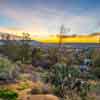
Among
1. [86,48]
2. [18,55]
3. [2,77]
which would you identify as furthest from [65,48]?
[2,77]

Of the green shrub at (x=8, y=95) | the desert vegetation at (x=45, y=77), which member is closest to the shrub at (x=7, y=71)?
the desert vegetation at (x=45, y=77)

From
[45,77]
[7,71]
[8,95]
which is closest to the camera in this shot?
[8,95]

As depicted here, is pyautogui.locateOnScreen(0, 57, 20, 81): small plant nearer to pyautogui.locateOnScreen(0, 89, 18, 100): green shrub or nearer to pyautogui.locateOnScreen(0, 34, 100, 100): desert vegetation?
pyautogui.locateOnScreen(0, 34, 100, 100): desert vegetation

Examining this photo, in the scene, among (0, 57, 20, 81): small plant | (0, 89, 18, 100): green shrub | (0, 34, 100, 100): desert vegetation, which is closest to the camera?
(0, 89, 18, 100): green shrub

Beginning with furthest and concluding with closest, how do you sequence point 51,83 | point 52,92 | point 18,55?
point 18,55
point 51,83
point 52,92

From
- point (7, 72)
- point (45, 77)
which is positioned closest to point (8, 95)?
point (45, 77)

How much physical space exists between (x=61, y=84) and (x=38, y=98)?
242cm

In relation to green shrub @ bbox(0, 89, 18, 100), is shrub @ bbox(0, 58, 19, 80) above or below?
above

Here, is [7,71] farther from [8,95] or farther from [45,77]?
[8,95]

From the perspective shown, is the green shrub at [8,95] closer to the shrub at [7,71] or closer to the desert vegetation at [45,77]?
the desert vegetation at [45,77]

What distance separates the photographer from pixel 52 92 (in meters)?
16.1

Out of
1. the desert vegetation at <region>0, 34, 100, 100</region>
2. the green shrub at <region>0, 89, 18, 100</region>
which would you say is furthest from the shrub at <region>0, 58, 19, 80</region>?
the green shrub at <region>0, 89, 18, 100</region>

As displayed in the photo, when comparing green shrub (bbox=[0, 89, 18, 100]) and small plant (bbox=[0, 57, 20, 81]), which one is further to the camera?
small plant (bbox=[0, 57, 20, 81])

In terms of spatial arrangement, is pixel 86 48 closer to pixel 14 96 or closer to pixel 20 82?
pixel 20 82
